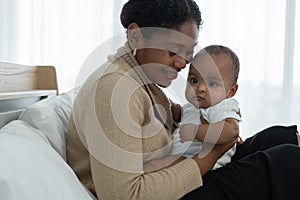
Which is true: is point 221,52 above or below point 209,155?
above

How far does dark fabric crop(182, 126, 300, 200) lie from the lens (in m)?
1.04

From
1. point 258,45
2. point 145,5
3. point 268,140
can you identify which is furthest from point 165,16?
point 258,45

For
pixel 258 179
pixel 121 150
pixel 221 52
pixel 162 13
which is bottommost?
pixel 258 179

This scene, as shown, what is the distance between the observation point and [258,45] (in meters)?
2.38

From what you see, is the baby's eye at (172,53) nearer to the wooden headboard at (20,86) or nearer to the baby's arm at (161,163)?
the baby's arm at (161,163)

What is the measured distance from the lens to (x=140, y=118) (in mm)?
985

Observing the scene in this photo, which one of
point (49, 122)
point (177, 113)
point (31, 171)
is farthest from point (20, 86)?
point (31, 171)

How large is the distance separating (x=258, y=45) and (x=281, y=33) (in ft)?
0.48

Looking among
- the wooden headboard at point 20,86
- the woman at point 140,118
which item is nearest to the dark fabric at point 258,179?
the woman at point 140,118

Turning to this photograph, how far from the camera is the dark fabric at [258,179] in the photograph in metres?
1.04

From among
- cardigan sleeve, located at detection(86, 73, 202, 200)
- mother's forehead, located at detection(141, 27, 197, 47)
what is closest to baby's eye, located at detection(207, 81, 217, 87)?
mother's forehead, located at detection(141, 27, 197, 47)

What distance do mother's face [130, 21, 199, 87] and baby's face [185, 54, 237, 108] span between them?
164 millimetres

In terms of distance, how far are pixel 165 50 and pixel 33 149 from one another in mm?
423

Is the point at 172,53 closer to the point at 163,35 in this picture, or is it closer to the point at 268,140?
the point at 163,35
